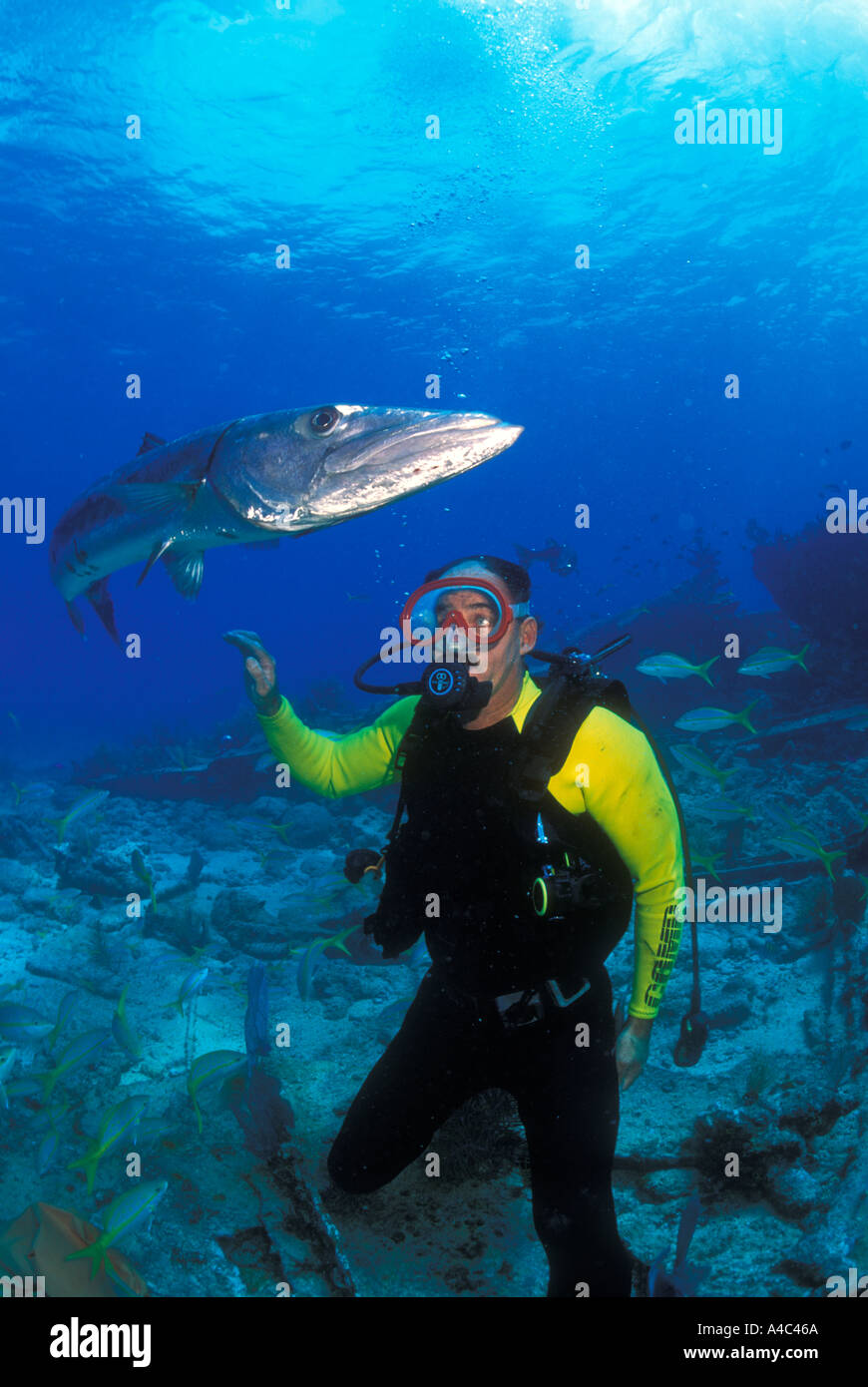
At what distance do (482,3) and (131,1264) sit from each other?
25248 mm

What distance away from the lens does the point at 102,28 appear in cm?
1513

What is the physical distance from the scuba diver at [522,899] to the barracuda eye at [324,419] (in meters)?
1.09

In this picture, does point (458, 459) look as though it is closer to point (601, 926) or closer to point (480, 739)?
point (480, 739)

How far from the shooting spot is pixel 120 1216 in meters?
2.80

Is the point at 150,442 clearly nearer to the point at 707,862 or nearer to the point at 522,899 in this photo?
the point at 522,899

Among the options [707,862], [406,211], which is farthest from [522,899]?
Result: [406,211]

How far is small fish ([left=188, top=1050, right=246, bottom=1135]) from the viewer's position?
3803mm

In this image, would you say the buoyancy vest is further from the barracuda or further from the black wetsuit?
the barracuda

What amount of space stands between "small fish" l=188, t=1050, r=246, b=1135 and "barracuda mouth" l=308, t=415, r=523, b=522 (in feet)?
11.0

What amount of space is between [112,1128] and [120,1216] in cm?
67

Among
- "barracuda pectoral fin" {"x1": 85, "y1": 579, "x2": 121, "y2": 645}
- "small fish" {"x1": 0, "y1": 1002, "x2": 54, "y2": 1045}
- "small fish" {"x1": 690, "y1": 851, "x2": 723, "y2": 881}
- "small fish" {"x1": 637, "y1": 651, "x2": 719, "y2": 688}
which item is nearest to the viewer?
"small fish" {"x1": 0, "y1": 1002, "x2": 54, "y2": 1045}

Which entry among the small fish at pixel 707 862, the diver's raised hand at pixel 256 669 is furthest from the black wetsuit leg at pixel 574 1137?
the small fish at pixel 707 862

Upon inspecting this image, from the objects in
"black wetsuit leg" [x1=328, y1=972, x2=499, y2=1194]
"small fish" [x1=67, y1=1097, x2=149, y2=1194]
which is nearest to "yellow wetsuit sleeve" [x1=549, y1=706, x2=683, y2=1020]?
"black wetsuit leg" [x1=328, y1=972, x2=499, y2=1194]

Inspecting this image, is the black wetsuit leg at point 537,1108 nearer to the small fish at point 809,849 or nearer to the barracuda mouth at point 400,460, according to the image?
the barracuda mouth at point 400,460
